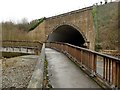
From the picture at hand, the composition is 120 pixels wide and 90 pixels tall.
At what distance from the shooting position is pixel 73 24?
29.0 m

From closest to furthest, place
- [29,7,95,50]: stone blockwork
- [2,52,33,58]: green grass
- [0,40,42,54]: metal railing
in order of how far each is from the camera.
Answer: [29,7,95,50]: stone blockwork < [2,52,33,58]: green grass < [0,40,42,54]: metal railing

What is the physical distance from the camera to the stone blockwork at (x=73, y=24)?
2603 centimetres

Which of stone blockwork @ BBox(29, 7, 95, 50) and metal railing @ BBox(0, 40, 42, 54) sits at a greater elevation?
stone blockwork @ BBox(29, 7, 95, 50)

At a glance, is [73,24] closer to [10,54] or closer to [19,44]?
[10,54]

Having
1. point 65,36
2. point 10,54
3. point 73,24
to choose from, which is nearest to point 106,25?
point 73,24

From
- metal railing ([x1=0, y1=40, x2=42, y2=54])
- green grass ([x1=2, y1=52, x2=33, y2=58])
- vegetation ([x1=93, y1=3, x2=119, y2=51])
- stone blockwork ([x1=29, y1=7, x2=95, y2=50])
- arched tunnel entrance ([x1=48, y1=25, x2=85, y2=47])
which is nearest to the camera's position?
vegetation ([x1=93, y1=3, x2=119, y2=51])

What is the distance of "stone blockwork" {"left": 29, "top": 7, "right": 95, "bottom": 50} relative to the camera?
26.0 meters

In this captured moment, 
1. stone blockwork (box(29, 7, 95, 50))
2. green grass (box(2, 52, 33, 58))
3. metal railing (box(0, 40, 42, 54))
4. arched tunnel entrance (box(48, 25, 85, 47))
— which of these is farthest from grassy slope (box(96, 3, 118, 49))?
green grass (box(2, 52, 33, 58))

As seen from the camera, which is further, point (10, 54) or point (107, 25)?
point (10, 54)

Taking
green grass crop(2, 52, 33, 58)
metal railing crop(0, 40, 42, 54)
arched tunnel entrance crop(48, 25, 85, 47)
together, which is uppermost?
arched tunnel entrance crop(48, 25, 85, 47)

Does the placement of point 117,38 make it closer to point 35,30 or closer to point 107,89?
point 35,30

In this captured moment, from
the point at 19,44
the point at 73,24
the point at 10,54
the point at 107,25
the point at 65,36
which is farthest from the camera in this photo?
the point at 65,36

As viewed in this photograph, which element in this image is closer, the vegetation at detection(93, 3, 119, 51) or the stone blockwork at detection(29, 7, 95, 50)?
the vegetation at detection(93, 3, 119, 51)

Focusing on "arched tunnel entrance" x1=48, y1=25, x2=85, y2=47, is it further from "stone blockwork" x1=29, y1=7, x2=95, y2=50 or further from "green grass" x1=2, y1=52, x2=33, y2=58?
"green grass" x1=2, y1=52, x2=33, y2=58
